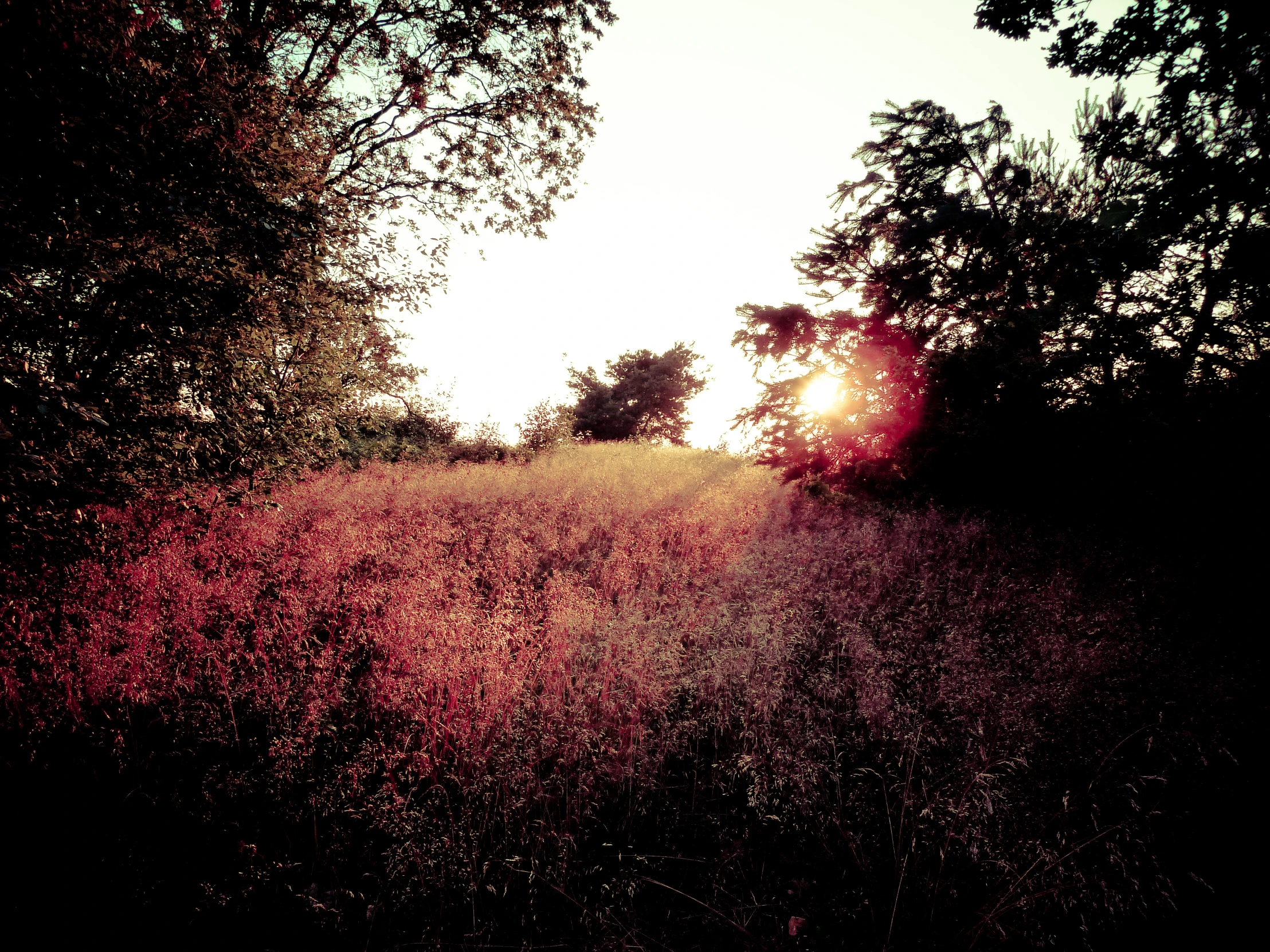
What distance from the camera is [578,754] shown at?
257 cm

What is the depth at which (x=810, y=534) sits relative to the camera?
6.89m

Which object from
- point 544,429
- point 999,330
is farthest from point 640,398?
point 999,330

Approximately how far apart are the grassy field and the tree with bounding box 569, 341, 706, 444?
20772mm

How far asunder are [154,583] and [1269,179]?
11.8m

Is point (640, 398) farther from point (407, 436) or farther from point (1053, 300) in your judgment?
point (1053, 300)

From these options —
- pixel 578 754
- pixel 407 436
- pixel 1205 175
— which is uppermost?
pixel 1205 175

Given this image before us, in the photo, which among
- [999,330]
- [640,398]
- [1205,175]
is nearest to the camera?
[1205,175]

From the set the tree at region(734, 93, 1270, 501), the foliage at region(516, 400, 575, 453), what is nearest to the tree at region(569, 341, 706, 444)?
the foliage at region(516, 400, 575, 453)

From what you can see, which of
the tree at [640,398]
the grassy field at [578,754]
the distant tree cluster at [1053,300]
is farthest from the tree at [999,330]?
the tree at [640,398]

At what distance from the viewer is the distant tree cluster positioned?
5062mm

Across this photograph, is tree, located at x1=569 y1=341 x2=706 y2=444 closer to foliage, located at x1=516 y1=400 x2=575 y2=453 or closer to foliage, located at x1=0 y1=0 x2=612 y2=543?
foliage, located at x1=516 y1=400 x2=575 y2=453

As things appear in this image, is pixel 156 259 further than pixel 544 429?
No

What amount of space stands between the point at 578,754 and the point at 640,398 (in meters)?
23.9

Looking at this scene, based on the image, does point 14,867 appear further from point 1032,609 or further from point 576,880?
point 1032,609
